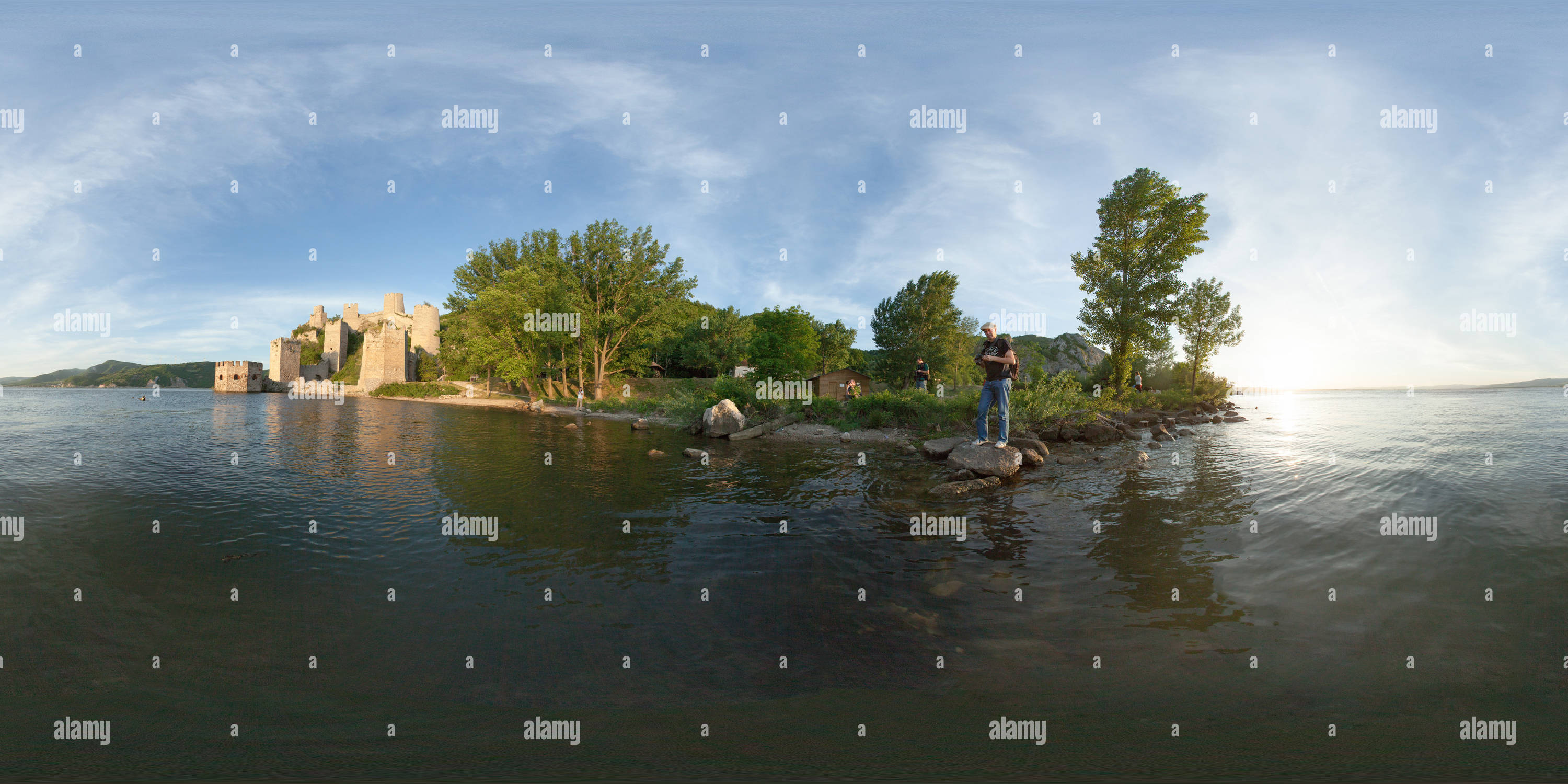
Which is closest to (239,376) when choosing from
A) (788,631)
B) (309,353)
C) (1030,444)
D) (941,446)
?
(309,353)

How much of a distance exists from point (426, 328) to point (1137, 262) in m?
94.5

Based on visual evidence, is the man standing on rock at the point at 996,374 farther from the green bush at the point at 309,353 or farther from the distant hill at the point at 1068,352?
the green bush at the point at 309,353

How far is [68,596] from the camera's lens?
6648mm

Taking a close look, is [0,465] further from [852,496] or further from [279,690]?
[852,496]

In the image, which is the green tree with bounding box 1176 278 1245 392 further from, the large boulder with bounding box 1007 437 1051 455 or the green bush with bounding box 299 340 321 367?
the green bush with bounding box 299 340 321 367

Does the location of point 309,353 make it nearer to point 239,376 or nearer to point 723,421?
point 239,376

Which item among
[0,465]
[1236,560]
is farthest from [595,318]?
[1236,560]

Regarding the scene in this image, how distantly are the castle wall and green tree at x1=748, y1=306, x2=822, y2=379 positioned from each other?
286ft

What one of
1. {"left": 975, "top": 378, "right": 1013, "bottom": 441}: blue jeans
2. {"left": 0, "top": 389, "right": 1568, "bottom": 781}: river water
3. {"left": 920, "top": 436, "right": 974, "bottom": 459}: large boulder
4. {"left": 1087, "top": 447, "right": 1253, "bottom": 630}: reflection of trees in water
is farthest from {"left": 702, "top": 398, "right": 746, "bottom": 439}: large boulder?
{"left": 1087, "top": 447, "right": 1253, "bottom": 630}: reflection of trees in water

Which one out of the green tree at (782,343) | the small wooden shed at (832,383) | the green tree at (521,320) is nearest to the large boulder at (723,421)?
the small wooden shed at (832,383)

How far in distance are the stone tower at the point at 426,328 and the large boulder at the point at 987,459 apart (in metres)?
90.4

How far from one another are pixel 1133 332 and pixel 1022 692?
37074 mm

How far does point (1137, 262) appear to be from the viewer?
3503cm

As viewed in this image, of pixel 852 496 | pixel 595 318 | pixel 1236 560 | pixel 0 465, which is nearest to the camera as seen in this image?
pixel 1236 560
